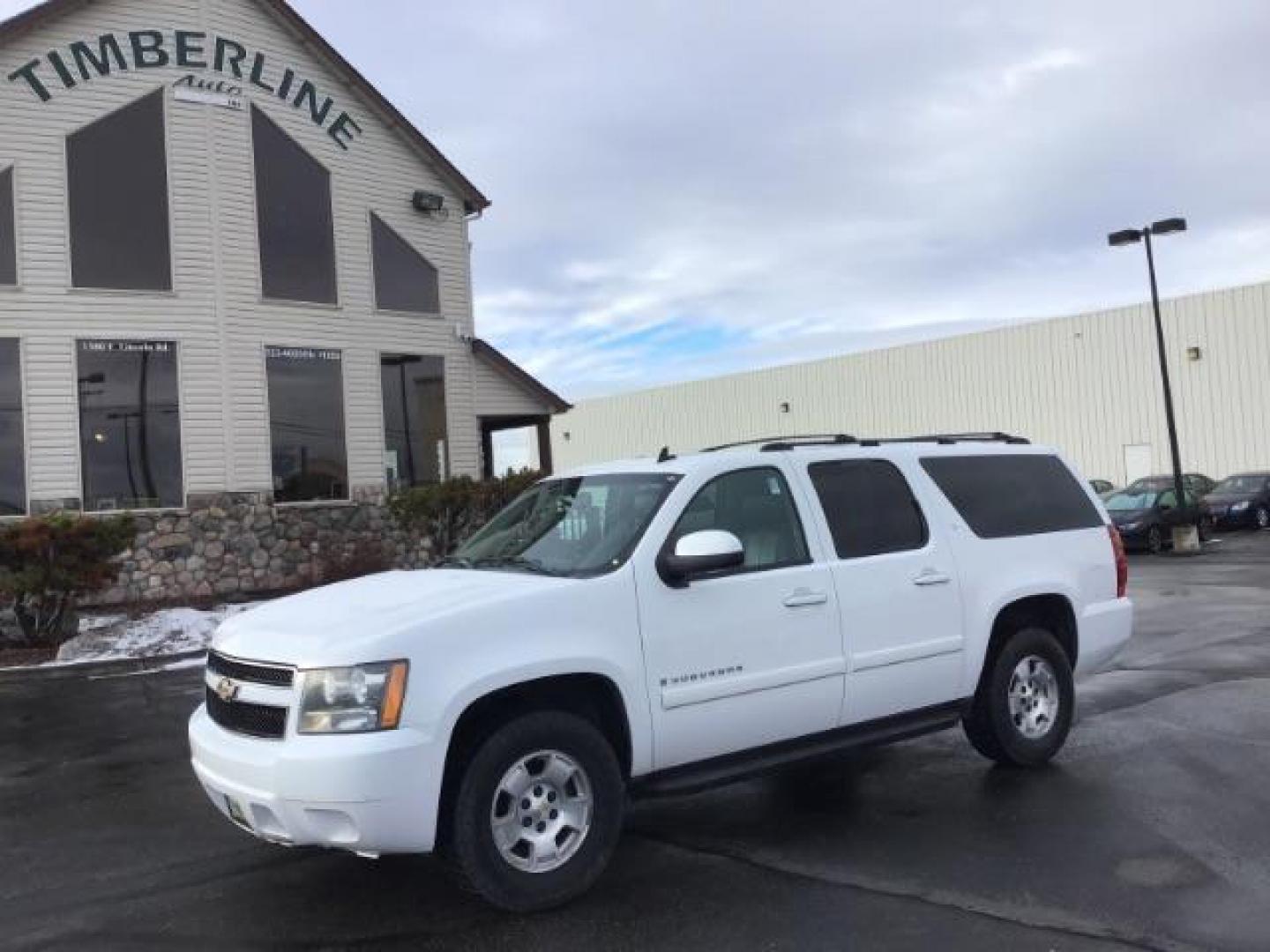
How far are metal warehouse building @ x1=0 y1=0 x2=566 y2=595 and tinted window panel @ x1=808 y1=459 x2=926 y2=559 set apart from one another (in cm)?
1362

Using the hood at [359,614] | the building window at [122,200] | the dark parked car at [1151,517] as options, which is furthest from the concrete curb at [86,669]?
the dark parked car at [1151,517]

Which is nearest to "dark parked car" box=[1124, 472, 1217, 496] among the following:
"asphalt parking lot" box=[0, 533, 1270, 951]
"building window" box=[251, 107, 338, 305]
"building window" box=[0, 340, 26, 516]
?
"building window" box=[251, 107, 338, 305]

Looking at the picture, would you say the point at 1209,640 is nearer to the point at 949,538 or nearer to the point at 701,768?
the point at 949,538

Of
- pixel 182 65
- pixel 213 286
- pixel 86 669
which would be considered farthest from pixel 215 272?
pixel 86 669

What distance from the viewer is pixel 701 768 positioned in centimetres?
509

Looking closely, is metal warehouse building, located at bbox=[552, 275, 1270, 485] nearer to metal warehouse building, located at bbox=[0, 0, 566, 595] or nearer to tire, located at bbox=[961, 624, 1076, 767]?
metal warehouse building, located at bbox=[0, 0, 566, 595]

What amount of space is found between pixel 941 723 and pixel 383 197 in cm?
1642

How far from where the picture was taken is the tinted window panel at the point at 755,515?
539 cm

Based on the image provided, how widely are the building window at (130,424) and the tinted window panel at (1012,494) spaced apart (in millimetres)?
13808

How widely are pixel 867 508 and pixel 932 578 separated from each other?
498mm

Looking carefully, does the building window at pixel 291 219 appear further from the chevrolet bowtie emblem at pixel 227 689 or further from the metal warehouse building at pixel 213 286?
the chevrolet bowtie emblem at pixel 227 689

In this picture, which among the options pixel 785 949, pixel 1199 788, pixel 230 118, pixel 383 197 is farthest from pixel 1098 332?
pixel 785 949

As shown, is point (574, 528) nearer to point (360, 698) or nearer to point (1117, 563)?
point (360, 698)

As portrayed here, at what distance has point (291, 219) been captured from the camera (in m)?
18.8
